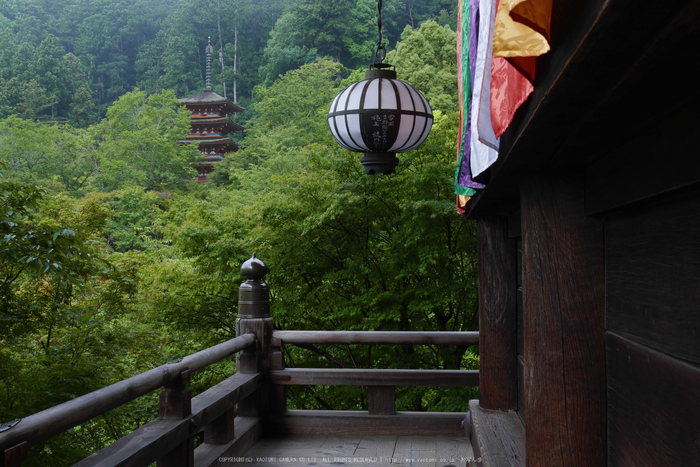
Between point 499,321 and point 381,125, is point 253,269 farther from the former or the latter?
point 499,321

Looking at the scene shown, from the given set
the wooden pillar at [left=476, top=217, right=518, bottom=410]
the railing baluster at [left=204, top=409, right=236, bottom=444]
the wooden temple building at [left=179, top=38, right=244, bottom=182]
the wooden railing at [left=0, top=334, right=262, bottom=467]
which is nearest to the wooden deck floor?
the railing baluster at [left=204, top=409, right=236, bottom=444]

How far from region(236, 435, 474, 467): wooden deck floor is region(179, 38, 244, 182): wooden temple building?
28.1 metres

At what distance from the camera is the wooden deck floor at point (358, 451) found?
10.4 ft

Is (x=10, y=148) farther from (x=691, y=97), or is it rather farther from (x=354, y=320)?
(x=691, y=97)

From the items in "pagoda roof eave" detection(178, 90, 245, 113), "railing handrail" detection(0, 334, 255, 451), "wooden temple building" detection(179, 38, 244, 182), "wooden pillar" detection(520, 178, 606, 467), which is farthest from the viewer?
"pagoda roof eave" detection(178, 90, 245, 113)

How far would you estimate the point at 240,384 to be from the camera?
3.30m

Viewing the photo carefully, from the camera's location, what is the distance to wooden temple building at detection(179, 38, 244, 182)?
100 ft

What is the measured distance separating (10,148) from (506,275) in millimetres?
25881

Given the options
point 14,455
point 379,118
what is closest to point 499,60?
point 14,455

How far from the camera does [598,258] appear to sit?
3.40 feet

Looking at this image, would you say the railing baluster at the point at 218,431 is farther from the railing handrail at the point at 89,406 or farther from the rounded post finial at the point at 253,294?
the rounded post finial at the point at 253,294

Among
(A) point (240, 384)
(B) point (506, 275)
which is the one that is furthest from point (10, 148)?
(B) point (506, 275)

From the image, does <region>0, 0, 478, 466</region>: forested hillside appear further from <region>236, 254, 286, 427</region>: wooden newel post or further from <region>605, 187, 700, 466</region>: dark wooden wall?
<region>605, 187, 700, 466</region>: dark wooden wall

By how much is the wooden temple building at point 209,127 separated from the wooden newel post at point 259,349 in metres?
27.6
